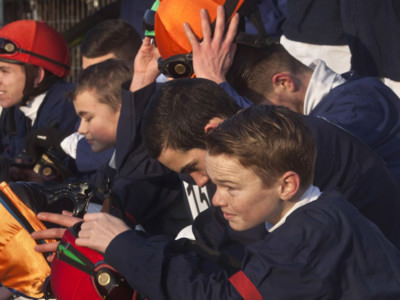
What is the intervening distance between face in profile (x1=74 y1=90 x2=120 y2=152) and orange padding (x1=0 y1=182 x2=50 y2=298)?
992 mm

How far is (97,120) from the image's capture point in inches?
159

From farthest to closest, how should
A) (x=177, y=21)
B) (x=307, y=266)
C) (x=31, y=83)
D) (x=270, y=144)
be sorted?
(x=31, y=83)
(x=177, y=21)
(x=270, y=144)
(x=307, y=266)

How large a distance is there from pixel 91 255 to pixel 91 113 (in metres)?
1.53

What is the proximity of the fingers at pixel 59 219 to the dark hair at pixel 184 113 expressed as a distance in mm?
419

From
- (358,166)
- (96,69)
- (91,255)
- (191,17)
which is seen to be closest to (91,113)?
(96,69)

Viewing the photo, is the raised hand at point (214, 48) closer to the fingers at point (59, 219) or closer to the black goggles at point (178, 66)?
the black goggles at point (178, 66)

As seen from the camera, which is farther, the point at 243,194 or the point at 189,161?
the point at 189,161

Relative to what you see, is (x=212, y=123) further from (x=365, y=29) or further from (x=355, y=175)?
(x=365, y=29)

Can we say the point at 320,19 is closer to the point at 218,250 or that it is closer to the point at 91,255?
the point at 218,250

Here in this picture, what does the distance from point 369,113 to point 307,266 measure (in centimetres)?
110

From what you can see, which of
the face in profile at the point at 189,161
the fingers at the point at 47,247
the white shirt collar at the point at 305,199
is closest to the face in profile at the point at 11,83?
the fingers at the point at 47,247

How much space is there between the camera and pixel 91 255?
8.61 feet

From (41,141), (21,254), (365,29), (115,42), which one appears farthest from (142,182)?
(115,42)

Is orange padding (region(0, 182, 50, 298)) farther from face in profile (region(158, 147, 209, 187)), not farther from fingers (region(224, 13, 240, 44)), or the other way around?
fingers (region(224, 13, 240, 44))
